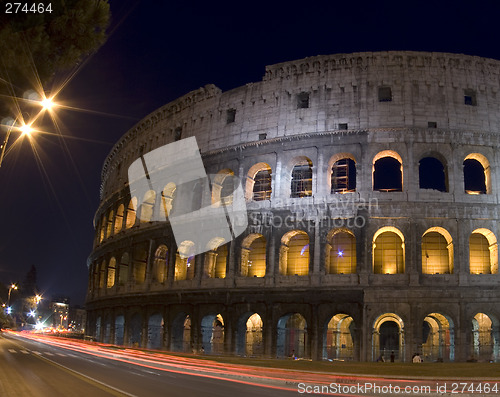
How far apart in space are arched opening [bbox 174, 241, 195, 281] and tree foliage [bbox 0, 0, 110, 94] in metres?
22.5

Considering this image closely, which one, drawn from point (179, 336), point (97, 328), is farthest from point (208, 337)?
point (97, 328)

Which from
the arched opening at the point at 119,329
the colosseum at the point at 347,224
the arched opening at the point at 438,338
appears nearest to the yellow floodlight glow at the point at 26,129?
the colosseum at the point at 347,224

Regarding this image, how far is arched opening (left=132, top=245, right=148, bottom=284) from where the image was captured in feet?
124

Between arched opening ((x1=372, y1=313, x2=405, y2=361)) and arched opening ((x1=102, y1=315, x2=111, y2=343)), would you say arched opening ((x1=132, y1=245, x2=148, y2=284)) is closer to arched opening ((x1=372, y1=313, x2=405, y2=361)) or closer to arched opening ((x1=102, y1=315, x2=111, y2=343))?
arched opening ((x1=102, y1=315, x2=111, y2=343))

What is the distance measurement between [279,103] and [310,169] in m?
4.67

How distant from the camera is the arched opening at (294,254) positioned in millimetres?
29047

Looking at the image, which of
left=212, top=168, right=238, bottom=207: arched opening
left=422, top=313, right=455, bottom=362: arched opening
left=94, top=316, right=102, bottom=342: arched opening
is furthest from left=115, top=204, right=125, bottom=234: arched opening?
left=422, top=313, right=455, bottom=362: arched opening

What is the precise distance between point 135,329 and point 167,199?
10016 mm

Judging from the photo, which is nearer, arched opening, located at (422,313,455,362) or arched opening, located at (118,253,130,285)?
arched opening, located at (422,313,455,362)

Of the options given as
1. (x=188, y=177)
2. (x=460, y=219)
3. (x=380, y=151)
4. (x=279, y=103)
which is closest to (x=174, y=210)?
(x=188, y=177)

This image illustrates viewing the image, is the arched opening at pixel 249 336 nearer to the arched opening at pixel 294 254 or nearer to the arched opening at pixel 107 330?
the arched opening at pixel 294 254

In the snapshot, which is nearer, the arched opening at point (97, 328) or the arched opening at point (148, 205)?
the arched opening at point (148, 205)

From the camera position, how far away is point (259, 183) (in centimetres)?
3275

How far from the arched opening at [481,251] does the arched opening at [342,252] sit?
6.50 m
